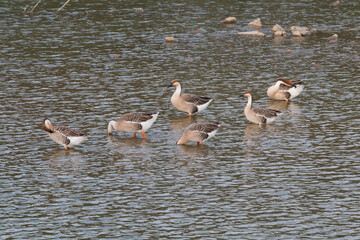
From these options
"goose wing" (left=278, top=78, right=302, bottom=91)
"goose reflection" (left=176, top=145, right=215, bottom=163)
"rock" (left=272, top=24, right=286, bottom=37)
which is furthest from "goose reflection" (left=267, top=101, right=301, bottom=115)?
"rock" (left=272, top=24, right=286, bottom=37)

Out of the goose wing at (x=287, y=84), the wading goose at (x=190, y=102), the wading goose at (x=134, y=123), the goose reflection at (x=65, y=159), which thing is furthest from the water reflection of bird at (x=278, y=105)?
the goose reflection at (x=65, y=159)

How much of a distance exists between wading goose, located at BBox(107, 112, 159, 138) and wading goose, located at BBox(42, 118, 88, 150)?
7.86 feet

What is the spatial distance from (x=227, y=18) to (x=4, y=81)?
2518 centimetres

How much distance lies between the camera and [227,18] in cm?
6244

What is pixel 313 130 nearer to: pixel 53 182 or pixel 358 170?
pixel 358 170

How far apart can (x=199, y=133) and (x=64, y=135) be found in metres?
6.04

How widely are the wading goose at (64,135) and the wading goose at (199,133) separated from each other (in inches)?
178

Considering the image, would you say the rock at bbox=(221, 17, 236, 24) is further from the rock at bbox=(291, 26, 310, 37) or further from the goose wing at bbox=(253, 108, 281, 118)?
the goose wing at bbox=(253, 108, 281, 118)

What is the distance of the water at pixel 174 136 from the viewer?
22.9 meters

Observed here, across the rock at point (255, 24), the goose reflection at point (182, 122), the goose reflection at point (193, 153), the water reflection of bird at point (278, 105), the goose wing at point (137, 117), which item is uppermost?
the goose wing at point (137, 117)

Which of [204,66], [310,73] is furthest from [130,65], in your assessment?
[310,73]

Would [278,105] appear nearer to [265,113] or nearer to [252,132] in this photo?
[265,113]

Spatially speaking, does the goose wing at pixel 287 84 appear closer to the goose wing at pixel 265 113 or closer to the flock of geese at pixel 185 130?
the flock of geese at pixel 185 130

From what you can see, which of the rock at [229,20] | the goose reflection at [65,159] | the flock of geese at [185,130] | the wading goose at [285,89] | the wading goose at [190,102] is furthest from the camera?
the rock at [229,20]
